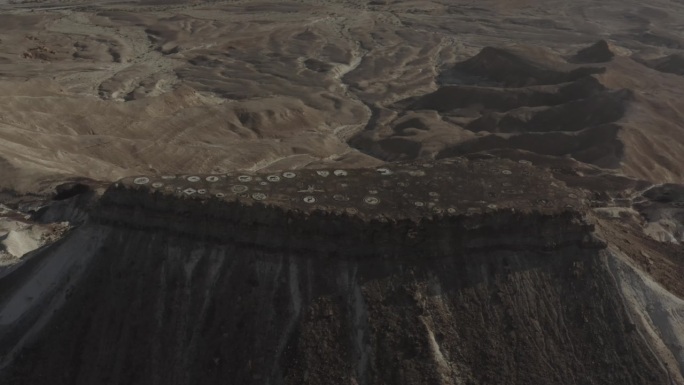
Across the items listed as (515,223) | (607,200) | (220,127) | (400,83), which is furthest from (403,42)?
(515,223)

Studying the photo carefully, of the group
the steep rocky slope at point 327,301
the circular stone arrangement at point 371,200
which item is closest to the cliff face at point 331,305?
the steep rocky slope at point 327,301

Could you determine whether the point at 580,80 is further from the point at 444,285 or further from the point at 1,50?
the point at 1,50

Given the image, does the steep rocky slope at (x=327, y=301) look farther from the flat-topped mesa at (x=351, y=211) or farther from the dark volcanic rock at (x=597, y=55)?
the dark volcanic rock at (x=597, y=55)

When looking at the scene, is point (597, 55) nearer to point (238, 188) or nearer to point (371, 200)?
point (371, 200)

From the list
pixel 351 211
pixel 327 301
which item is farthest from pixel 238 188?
pixel 327 301

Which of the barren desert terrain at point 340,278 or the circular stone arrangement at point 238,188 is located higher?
the circular stone arrangement at point 238,188

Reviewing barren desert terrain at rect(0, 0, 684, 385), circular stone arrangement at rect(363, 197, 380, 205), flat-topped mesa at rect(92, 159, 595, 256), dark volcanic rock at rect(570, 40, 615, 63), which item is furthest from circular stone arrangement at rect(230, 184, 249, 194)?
dark volcanic rock at rect(570, 40, 615, 63)
